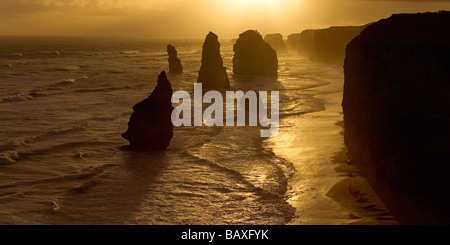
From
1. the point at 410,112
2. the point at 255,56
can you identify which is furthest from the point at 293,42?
the point at 410,112

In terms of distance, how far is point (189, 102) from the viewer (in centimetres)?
3453

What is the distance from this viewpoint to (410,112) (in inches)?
446

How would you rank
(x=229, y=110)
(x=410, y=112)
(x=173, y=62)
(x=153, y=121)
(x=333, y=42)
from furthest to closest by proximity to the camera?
(x=333, y=42)
(x=173, y=62)
(x=229, y=110)
(x=153, y=121)
(x=410, y=112)

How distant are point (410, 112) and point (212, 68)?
114ft

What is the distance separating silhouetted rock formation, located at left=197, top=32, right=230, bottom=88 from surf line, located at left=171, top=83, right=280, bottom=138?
10.1 feet

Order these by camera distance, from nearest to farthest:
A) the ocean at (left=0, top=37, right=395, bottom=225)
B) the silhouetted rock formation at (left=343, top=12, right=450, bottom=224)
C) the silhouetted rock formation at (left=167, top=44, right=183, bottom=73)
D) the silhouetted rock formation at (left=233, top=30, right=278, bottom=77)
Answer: the silhouetted rock formation at (left=343, top=12, right=450, bottom=224)
the ocean at (left=0, top=37, right=395, bottom=225)
the silhouetted rock formation at (left=233, top=30, right=278, bottom=77)
the silhouetted rock formation at (left=167, top=44, right=183, bottom=73)

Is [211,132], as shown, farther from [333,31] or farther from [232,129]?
[333,31]

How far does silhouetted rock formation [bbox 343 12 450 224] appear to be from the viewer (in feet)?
34.2

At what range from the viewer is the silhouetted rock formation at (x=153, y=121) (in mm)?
18859

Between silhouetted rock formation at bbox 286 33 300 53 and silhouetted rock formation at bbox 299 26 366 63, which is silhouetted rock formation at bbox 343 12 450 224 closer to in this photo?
silhouetted rock formation at bbox 299 26 366 63

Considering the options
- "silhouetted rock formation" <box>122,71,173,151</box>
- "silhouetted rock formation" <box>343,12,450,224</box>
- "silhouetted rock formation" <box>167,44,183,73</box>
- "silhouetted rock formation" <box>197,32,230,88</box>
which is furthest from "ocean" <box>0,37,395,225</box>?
"silhouetted rock formation" <box>167,44,183,73</box>

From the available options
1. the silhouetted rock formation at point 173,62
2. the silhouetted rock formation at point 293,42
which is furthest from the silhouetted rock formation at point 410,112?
the silhouetted rock formation at point 293,42

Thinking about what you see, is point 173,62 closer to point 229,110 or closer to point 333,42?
point 229,110
